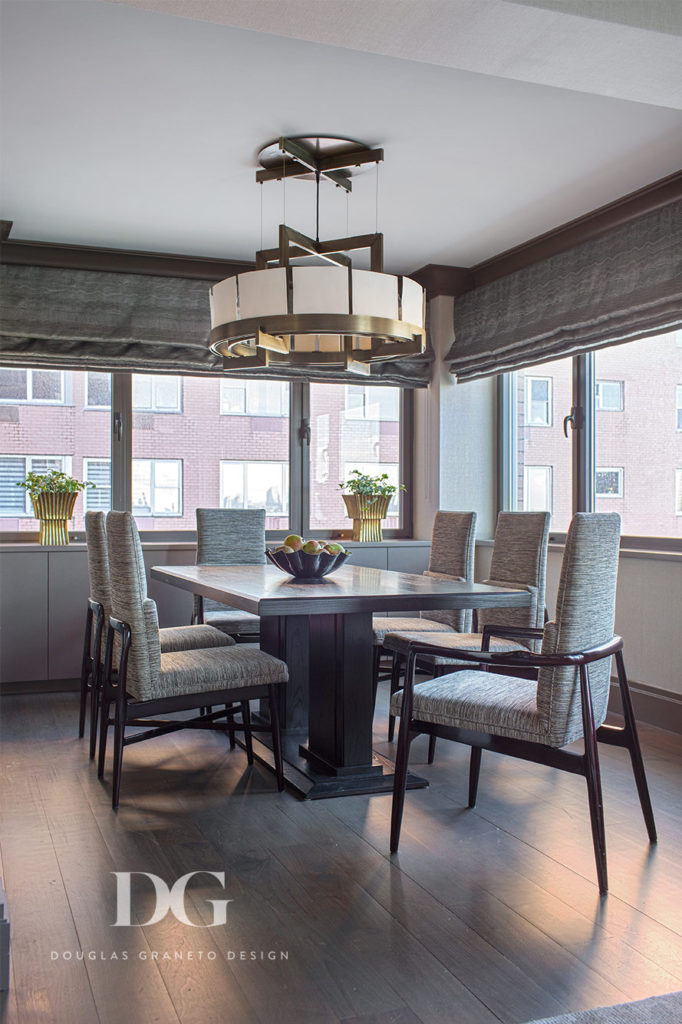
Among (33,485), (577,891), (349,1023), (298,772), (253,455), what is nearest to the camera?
(349,1023)

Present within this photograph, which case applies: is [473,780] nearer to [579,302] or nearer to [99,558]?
[99,558]

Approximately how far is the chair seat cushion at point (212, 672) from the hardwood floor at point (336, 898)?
390 mm

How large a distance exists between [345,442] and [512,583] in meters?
2.27

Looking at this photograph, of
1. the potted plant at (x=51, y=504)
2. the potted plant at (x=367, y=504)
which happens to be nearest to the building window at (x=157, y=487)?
the potted plant at (x=51, y=504)

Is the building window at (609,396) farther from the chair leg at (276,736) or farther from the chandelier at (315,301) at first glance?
the chair leg at (276,736)

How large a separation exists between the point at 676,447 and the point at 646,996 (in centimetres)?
291

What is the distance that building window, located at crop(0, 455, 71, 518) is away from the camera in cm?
516

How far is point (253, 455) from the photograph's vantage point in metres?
5.74

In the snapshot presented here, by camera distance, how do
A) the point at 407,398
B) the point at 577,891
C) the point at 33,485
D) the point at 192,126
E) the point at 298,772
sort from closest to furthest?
the point at 577,891 < the point at 298,772 < the point at 192,126 < the point at 33,485 < the point at 407,398

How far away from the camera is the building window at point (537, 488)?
5.17m

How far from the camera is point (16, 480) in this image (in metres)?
5.19

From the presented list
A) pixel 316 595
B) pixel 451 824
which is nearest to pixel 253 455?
pixel 316 595

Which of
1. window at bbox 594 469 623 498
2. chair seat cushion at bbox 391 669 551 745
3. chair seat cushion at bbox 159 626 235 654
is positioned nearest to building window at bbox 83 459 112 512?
chair seat cushion at bbox 159 626 235 654

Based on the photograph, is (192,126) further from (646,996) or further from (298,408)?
(646,996)
